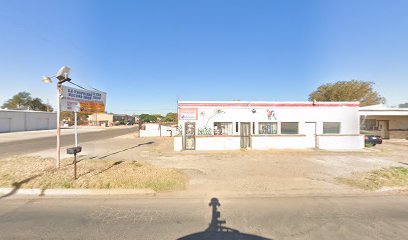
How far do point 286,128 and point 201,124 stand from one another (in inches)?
271

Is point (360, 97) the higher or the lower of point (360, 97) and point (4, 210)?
the higher

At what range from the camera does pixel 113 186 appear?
20.6 feet

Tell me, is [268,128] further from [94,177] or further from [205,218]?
[94,177]

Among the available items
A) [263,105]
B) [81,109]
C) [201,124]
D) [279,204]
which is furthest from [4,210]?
[263,105]

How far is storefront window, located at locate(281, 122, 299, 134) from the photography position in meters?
15.8

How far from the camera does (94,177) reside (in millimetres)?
7102

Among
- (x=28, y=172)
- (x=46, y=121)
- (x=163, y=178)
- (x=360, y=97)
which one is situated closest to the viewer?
(x=163, y=178)

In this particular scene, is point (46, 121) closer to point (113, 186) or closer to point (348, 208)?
point (113, 186)

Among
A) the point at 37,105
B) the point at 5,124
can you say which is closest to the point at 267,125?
the point at 5,124

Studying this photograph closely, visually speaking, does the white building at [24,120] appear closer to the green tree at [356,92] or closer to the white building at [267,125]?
the white building at [267,125]

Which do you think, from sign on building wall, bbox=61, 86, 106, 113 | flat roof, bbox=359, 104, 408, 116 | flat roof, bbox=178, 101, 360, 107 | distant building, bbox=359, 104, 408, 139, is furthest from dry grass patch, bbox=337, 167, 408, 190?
distant building, bbox=359, 104, 408, 139

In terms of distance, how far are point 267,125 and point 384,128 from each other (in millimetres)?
20717

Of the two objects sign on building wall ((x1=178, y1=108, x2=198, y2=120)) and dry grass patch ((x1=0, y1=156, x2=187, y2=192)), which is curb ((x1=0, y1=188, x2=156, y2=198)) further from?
sign on building wall ((x1=178, y1=108, x2=198, y2=120))

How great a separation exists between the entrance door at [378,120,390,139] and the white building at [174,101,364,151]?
14.0 metres
